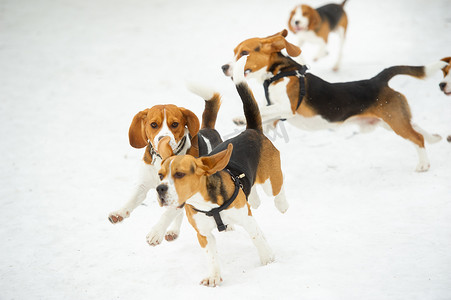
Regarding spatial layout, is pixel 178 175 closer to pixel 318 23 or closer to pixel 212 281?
pixel 212 281

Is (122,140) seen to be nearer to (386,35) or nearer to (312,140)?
(312,140)

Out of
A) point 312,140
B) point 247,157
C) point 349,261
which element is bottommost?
point 312,140

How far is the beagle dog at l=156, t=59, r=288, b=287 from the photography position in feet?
9.95

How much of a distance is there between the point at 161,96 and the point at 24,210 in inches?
125

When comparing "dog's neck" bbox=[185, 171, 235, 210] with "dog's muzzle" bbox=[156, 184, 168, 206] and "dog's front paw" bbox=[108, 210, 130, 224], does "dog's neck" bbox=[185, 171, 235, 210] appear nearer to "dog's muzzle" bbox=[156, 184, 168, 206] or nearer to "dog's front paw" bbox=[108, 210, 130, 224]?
"dog's muzzle" bbox=[156, 184, 168, 206]

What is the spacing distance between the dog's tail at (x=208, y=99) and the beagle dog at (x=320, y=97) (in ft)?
2.02

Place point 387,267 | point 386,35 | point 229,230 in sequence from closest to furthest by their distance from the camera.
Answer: point 387,267 → point 229,230 → point 386,35

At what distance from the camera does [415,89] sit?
23.5 feet

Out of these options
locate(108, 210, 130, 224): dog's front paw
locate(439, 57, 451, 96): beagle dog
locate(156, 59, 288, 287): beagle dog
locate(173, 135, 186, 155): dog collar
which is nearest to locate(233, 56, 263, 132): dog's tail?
locate(156, 59, 288, 287): beagle dog

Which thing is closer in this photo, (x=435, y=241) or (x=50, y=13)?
(x=435, y=241)

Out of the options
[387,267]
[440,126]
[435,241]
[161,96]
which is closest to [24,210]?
[161,96]

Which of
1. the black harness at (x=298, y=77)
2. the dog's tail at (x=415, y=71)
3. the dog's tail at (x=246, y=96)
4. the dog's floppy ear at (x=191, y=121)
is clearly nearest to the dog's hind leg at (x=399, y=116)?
the dog's tail at (x=415, y=71)

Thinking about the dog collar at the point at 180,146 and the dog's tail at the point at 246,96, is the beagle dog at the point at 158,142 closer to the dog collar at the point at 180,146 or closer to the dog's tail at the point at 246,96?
the dog collar at the point at 180,146

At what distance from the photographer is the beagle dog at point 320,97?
5035mm
